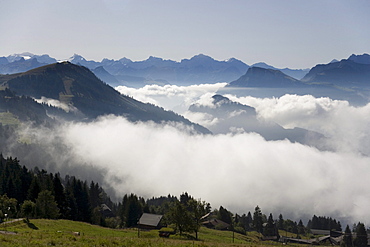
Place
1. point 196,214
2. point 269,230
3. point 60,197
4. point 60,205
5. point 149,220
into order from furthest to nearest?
point 269,230
point 149,220
point 60,197
point 60,205
point 196,214

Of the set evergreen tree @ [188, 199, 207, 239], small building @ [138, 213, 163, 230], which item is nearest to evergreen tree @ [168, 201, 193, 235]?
evergreen tree @ [188, 199, 207, 239]

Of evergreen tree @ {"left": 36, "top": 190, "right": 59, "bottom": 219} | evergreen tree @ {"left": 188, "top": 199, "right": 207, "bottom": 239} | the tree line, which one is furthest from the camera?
evergreen tree @ {"left": 188, "top": 199, "right": 207, "bottom": 239}

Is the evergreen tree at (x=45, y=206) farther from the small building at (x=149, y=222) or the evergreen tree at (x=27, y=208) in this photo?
the small building at (x=149, y=222)

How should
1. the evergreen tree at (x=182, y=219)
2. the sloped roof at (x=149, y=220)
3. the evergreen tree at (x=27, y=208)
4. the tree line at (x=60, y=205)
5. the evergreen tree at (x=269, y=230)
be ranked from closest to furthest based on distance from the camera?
the evergreen tree at (x=27, y=208) → the tree line at (x=60, y=205) → the evergreen tree at (x=182, y=219) → the sloped roof at (x=149, y=220) → the evergreen tree at (x=269, y=230)

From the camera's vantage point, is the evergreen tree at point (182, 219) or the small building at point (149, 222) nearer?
the evergreen tree at point (182, 219)

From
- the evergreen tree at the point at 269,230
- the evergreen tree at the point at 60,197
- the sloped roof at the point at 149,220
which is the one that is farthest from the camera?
the evergreen tree at the point at 269,230

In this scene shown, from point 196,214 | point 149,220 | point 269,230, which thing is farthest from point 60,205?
point 269,230

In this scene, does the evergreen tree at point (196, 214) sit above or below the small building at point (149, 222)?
above

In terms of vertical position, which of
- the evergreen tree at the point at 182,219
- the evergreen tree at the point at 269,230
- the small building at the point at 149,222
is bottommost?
the evergreen tree at the point at 269,230

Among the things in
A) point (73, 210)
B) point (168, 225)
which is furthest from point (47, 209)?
point (168, 225)

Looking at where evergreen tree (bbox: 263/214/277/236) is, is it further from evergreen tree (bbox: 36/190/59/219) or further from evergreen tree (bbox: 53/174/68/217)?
evergreen tree (bbox: 36/190/59/219)

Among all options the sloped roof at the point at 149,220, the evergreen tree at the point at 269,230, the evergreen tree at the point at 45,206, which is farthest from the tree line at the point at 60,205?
the evergreen tree at the point at 269,230

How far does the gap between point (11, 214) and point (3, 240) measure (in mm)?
50506

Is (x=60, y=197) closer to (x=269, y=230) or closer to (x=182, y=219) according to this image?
(x=182, y=219)
